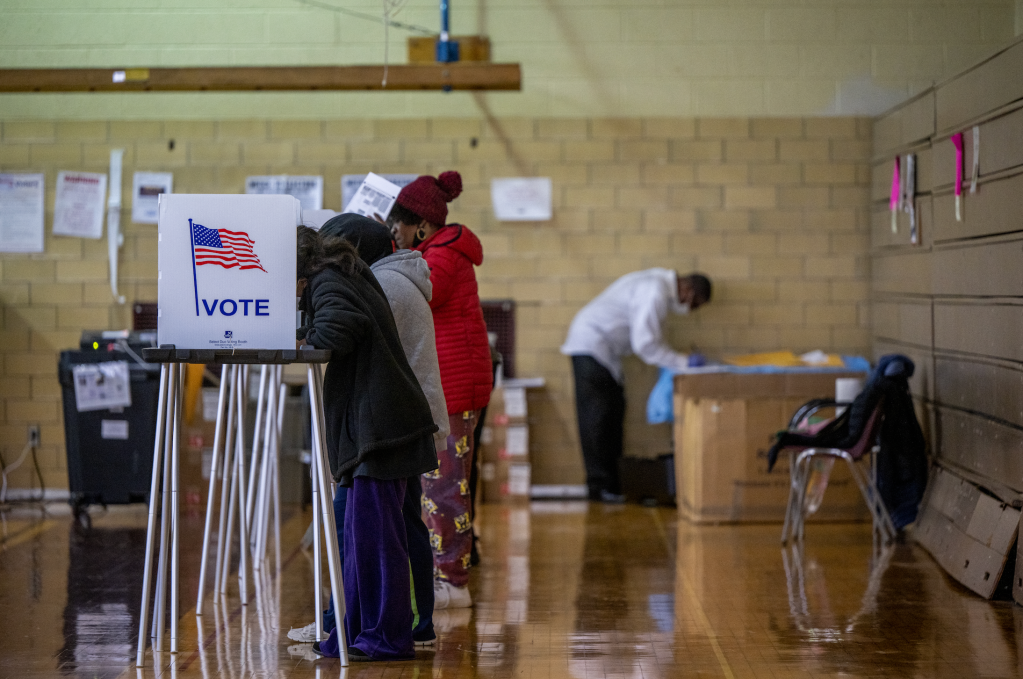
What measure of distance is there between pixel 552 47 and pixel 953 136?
8.30 ft

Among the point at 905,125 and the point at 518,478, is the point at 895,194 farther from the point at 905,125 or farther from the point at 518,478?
the point at 518,478

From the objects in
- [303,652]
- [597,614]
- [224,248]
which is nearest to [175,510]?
[303,652]

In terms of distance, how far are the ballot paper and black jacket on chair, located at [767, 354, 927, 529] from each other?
2.15 meters

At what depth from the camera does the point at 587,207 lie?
6.60m

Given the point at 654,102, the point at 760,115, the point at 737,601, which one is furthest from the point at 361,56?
the point at 737,601

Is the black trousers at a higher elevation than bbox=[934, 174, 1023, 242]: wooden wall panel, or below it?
below

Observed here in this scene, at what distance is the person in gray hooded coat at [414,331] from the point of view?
335 cm

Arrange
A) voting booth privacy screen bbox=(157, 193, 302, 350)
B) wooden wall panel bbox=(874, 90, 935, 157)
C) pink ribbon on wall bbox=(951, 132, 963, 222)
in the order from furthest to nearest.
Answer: wooden wall panel bbox=(874, 90, 935, 157)
pink ribbon on wall bbox=(951, 132, 963, 222)
voting booth privacy screen bbox=(157, 193, 302, 350)

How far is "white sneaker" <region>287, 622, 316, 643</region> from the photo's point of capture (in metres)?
3.53

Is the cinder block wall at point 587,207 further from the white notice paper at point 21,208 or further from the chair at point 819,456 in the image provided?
the chair at point 819,456

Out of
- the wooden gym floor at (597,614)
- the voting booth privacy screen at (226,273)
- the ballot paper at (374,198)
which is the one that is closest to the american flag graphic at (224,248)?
the voting booth privacy screen at (226,273)

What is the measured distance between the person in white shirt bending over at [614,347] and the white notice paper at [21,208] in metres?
3.26

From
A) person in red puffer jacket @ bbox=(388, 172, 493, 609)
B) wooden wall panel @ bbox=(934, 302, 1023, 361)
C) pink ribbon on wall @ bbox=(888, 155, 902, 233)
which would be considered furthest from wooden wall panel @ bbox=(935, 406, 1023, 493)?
person in red puffer jacket @ bbox=(388, 172, 493, 609)

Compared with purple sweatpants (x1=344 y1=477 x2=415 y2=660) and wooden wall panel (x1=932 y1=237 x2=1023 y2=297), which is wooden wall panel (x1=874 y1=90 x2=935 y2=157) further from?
purple sweatpants (x1=344 y1=477 x2=415 y2=660)
